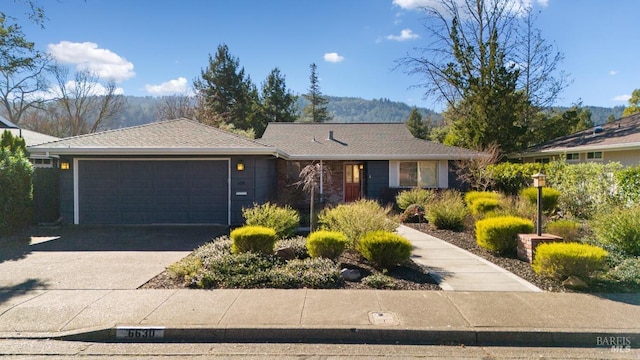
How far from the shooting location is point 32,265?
710 centimetres

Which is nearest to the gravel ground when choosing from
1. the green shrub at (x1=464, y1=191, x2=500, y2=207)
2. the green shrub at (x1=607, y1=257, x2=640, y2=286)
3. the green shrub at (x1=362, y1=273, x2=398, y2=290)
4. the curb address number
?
the green shrub at (x1=607, y1=257, x2=640, y2=286)

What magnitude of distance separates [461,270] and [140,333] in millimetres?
5433

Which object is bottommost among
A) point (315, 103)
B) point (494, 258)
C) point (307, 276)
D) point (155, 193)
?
point (494, 258)

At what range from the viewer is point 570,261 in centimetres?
573

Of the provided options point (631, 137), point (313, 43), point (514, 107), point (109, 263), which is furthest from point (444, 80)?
point (109, 263)

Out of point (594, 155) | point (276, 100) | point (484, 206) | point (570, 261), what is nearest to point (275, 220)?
point (570, 261)

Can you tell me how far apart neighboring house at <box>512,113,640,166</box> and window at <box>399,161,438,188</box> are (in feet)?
16.9

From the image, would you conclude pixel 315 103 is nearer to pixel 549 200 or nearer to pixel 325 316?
pixel 549 200

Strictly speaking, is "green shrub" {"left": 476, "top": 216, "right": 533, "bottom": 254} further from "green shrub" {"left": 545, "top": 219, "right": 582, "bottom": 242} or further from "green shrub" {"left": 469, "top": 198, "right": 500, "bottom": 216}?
"green shrub" {"left": 469, "top": 198, "right": 500, "bottom": 216}

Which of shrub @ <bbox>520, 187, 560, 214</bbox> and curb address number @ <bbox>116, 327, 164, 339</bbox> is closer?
curb address number @ <bbox>116, 327, 164, 339</bbox>

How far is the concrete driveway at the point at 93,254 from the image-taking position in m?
6.12

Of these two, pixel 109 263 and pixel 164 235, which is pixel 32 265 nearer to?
pixel 109 263

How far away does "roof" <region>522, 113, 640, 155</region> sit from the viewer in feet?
42.2

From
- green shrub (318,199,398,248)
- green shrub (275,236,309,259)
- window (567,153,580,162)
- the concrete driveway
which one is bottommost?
the concrete driveway
